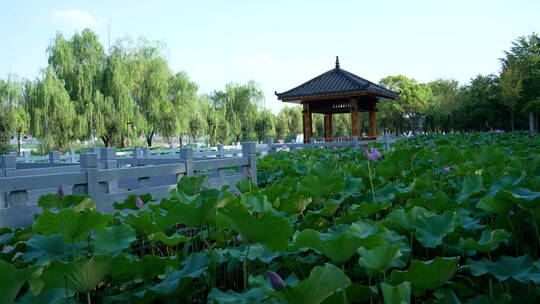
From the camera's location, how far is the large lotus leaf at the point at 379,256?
121 centimetres

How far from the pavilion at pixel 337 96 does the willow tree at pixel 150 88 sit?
8.21 m

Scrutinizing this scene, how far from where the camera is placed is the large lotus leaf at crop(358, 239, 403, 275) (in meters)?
1.21

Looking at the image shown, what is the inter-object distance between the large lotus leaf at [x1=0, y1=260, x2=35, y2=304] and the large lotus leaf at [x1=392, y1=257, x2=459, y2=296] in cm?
98

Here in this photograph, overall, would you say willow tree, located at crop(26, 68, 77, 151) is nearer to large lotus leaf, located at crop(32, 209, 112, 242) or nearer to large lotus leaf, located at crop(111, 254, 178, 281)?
large lotus leaf, located at crop(32, 209, 112, 242)

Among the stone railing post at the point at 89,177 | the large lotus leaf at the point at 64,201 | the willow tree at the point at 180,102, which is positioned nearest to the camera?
the large lotus leaf at the point at 64,201

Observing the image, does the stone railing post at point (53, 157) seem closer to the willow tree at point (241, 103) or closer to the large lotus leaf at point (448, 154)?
the large lotus leaf at point (448, 154)

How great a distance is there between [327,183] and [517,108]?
31.3 meters

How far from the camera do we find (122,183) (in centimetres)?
1054

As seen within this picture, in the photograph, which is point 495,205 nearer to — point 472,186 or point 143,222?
point 472,186

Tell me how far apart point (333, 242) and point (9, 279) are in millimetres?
852

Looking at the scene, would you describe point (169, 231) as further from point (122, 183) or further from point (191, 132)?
point (191, 132)

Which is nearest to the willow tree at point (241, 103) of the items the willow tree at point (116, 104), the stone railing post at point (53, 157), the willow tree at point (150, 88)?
the willow tree at point (150, 88)

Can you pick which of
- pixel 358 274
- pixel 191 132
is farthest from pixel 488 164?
pixel 191 132

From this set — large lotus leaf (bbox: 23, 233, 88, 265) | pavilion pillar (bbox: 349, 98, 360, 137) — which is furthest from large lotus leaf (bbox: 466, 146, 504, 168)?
pavilion pillar (bbox: 349, 98, 360, 137)
